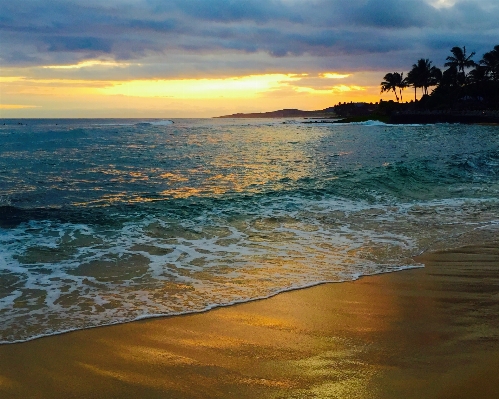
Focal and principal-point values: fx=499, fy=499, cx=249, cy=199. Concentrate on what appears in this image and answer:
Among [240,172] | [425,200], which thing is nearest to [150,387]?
[425,200]

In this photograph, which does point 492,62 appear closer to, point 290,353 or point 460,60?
point 460,60

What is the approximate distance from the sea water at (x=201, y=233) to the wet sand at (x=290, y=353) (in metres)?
0.56

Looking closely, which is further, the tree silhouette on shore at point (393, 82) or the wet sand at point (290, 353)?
the tree silhouette on shore at point (393, 82)

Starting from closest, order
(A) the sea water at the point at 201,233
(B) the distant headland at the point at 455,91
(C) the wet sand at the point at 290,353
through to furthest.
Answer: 1. (C) the wet sand at the point at 290,353
2. (A) the sea water at the point at 201,233
3. (B) the distant headland at the point at 455,91

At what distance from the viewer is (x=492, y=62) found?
278 feet

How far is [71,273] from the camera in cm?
757

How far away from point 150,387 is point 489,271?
18.2 feet

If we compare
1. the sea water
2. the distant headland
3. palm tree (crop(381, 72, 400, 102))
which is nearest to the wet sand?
the sea water

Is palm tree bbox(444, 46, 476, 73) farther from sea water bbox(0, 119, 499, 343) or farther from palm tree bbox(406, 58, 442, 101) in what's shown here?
sea water bbox(0, 119, 499, 343)

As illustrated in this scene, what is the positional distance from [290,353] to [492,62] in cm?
9335

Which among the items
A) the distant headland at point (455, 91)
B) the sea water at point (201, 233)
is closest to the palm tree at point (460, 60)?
the distant headland at point (455, 91)

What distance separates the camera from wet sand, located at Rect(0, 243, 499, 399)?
161 inches

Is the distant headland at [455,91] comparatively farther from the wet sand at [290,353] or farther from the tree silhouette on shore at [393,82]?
the wet sand at [290,353]

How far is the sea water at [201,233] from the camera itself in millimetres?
6547
